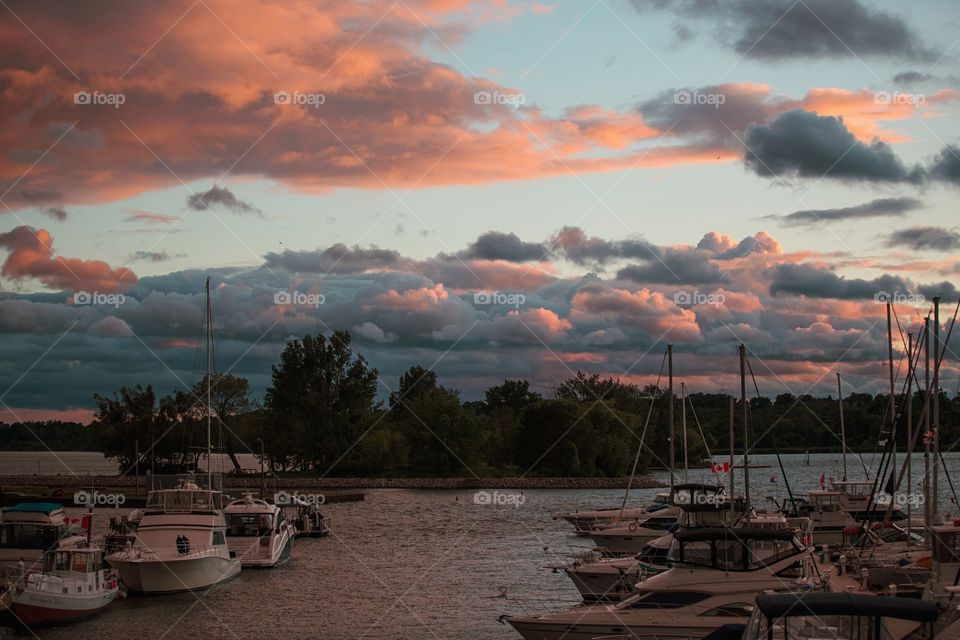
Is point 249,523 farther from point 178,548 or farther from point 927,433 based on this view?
point 927,433

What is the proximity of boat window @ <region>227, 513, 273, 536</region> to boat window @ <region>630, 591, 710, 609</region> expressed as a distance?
34680mm

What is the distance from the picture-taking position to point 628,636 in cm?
2602

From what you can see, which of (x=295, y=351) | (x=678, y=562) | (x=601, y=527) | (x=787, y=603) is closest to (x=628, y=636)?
(x=678, y=562)

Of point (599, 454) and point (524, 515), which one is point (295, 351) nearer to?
point (599, 454)

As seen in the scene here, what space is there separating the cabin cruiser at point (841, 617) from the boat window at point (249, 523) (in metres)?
44.9

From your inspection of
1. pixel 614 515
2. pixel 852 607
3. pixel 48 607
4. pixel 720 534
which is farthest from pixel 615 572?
pixel 614 515

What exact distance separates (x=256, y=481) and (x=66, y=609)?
10034cm

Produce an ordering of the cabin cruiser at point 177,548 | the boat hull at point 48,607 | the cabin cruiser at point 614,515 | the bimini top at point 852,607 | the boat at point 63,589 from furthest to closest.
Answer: the cabin cruiser at point 614,515
the cabin cruiser at point 177,548
the boat at point 63,589
the boat hull at point 48,607
the bimini top at point 852,607

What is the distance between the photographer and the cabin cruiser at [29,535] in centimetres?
3878

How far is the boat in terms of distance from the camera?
1421 inches

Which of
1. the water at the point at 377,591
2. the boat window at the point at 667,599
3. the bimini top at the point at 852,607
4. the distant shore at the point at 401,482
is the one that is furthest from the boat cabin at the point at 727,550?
the distant shore at the point at 401,482

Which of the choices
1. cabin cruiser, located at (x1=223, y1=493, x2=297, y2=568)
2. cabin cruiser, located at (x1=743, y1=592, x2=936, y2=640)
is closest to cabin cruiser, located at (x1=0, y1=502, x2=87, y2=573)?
cabin cruiser, located at (x1=223, y1=493, x2=297, y2=568)

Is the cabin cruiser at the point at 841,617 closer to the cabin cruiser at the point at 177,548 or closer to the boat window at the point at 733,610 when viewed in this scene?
the boat window at the point at 733,610

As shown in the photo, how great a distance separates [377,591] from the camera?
4647 cm
